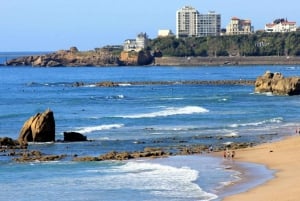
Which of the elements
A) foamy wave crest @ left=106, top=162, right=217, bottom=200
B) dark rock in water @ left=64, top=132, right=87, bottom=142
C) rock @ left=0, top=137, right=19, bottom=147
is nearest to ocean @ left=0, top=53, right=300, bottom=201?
foamy wave crest @ left=106, top=162, right=217, bottom=200

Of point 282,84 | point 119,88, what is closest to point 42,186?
point 282,84

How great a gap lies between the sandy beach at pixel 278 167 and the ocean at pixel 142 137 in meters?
0.76

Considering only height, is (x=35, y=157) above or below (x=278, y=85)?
above

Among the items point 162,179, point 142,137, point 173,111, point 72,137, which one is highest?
point 162,179

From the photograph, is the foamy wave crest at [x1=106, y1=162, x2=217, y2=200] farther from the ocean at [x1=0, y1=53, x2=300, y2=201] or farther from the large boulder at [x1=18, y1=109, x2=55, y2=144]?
the large boulder at [x1=18, y1=109, x2=55, y2=144]

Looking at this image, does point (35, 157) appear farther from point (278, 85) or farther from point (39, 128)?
point (278, 85)

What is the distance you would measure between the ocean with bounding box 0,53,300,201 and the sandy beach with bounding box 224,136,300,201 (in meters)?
0.76

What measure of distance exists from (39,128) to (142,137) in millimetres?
6934

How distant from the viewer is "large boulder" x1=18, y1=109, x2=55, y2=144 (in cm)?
A: 4556

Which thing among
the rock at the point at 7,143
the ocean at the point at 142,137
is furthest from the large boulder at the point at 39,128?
the ocean at the point at 142,137

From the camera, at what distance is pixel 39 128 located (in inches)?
1804

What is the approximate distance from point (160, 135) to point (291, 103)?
29.8 m

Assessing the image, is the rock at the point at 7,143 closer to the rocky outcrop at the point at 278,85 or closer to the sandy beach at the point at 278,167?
the sandy beach at the point at 278,167

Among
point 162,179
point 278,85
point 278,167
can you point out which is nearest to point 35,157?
point 162,179
